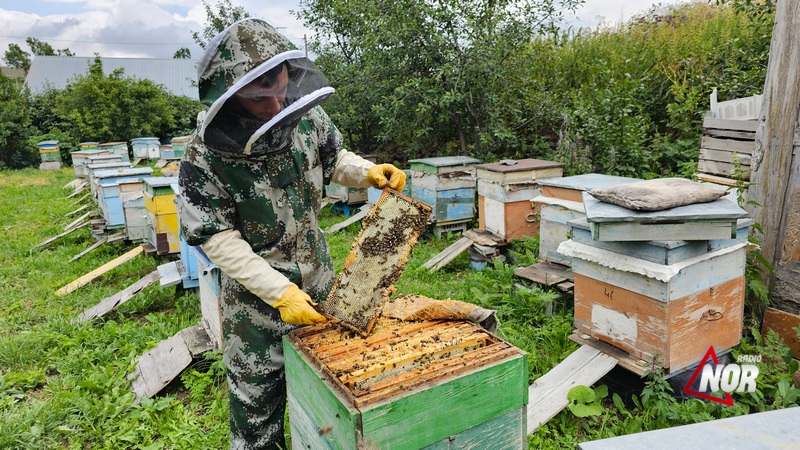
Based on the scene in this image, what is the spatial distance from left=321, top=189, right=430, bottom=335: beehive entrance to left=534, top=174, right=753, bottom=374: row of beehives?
3.98 feet

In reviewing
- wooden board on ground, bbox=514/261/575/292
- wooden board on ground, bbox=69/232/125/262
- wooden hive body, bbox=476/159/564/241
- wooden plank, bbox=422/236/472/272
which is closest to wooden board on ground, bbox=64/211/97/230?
wooden board on ground, bbox=69/232/125/262

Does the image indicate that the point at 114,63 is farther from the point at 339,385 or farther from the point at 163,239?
the point at 339,385

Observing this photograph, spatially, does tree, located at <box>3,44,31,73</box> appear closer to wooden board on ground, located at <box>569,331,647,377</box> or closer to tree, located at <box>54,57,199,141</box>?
tree, located at <box>54,57,199,141</box>

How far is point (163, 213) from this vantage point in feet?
17.5

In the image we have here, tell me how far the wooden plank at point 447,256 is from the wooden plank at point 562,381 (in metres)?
2.44

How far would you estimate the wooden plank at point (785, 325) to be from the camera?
3.17 m

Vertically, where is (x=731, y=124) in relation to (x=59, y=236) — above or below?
above

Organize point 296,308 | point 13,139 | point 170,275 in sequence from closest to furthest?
point 296,308
point 170,275
point 13,139

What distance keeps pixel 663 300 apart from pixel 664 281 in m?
0.12

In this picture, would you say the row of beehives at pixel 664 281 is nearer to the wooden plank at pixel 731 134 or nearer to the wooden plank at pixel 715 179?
the wooden plank at pixel 715 179

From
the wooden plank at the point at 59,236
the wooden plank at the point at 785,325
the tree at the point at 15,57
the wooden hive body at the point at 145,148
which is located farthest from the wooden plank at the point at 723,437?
the tree at the point at 15,57

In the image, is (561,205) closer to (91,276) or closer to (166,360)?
(166,360)

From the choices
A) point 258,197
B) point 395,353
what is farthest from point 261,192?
point 395,353

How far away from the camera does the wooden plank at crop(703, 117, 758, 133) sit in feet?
13.1
